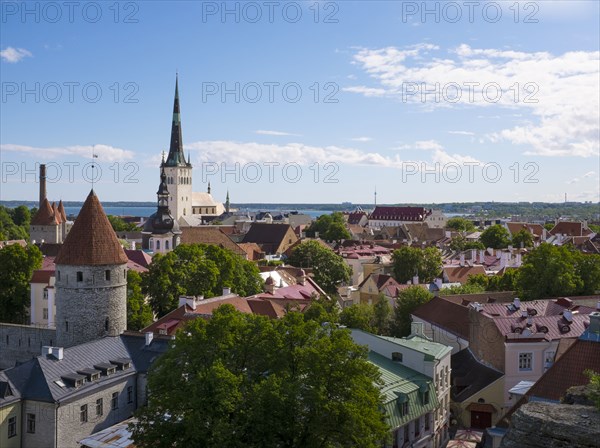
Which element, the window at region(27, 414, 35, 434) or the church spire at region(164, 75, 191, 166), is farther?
the church spire at region(164, 75, 191, 166)

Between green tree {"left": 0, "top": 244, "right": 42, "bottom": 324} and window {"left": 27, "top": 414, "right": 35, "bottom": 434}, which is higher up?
green tree {"left": 0, "top": 244, "right": 42, "bottom": 324}

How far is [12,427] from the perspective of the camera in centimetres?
2716

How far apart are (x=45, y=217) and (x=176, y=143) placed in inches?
1284

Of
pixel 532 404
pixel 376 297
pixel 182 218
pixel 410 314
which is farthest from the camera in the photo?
pixel 182 218

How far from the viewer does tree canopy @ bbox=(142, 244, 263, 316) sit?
153 ft

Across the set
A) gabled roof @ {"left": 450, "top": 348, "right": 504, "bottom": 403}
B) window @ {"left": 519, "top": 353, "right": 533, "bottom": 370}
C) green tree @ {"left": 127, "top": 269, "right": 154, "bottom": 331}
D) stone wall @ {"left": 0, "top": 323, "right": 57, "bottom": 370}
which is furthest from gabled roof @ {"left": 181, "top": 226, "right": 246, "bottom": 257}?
window @ {"left": 519, "top": 353, "right": 533, "bottom": 370}

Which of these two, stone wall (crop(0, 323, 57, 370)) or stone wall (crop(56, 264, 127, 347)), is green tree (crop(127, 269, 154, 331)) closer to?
stone wall (crop(0, 323, 57, 370))

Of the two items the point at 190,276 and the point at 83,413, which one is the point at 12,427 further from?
the point at 190,276

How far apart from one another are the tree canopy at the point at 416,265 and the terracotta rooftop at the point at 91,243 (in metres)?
35.8

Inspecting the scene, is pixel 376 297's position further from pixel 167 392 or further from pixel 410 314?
pixel 167 392

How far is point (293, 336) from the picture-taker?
21.2 meters

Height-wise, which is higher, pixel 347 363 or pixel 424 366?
pixel 347 363

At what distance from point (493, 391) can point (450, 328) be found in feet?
22.3

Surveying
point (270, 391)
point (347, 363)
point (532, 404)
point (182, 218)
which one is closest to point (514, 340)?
point (347, 363)
